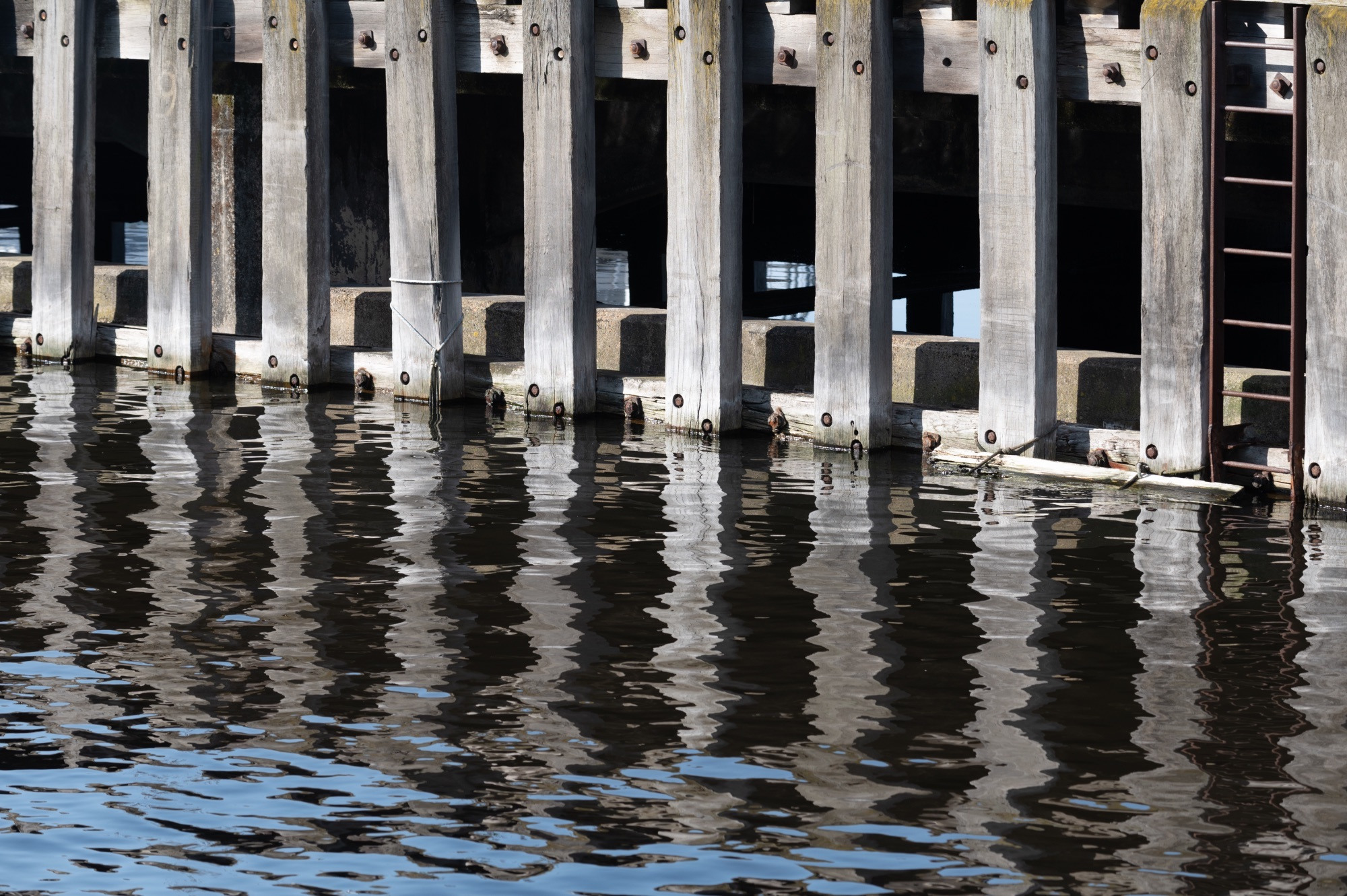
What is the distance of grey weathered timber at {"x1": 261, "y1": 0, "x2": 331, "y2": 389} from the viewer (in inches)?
407

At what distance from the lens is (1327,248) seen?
7.80m

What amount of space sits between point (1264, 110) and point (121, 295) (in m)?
6.69

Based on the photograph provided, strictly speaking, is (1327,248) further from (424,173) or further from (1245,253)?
(424,173)

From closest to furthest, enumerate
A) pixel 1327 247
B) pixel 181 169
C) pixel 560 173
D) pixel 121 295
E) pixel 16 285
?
pixel 1327 247
pixel 560 173
pixel 181 169
pixel 121 295
pixel 16 285

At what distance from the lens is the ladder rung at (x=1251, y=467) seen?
8.29 metres

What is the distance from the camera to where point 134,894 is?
4.36 metres

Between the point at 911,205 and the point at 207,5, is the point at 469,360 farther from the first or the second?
the point at 911,205

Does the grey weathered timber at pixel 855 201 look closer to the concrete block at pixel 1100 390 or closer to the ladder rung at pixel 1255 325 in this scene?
the concrete block at pixel 1100 390

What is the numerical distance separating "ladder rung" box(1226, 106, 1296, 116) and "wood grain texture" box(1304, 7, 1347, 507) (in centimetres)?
17

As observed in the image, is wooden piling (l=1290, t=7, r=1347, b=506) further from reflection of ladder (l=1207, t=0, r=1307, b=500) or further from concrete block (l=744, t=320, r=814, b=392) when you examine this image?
concrete block (l=744, t=320, r=814, b=392)

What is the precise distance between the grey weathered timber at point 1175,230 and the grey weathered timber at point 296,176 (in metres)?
4.03

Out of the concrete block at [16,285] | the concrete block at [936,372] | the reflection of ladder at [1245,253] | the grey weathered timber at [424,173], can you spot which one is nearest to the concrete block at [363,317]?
the grey weathered timber at [424,173]

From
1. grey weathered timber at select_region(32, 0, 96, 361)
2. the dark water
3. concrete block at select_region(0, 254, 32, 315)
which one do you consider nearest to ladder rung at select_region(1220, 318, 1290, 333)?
the dark water

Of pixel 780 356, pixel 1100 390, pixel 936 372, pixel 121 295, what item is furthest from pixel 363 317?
pixel 1100 390
